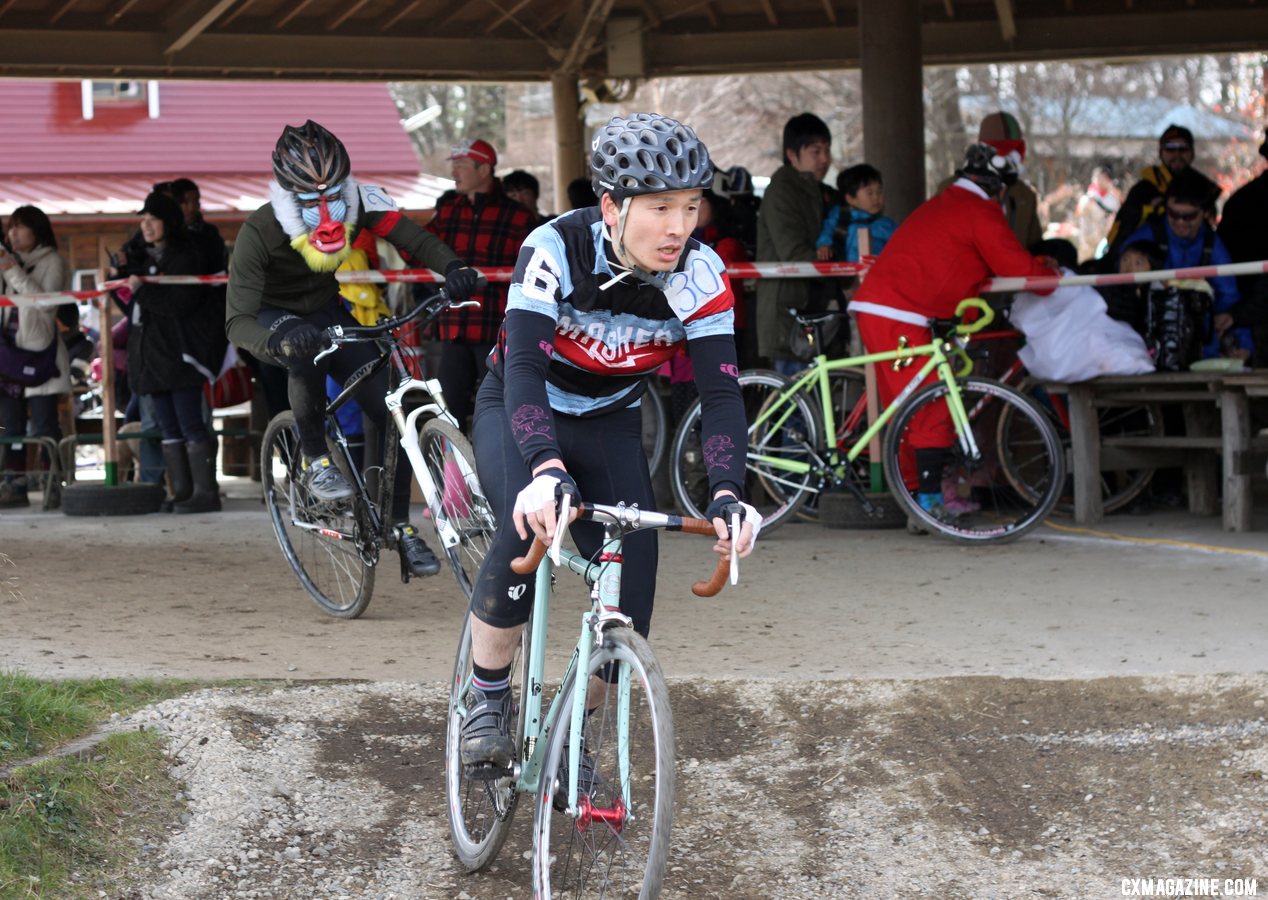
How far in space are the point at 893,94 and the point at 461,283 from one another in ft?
20.4

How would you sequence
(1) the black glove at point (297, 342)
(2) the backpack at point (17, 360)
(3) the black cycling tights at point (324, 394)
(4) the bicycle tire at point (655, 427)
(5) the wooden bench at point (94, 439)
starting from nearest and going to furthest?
(1) the black glove at point (297, 342) < (3) the black cycling tights at point (324, 394) < (4) the bicycle tire at point (655, 427) < (5) the wooden bench at point (94, 439) < (2) the backpack at point (17, 360)

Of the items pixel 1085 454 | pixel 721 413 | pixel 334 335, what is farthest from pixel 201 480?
pixel 721 413

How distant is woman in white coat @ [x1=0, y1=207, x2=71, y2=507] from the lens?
36.6 feet

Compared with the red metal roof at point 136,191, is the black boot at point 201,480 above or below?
below

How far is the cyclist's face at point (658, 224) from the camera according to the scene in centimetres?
368

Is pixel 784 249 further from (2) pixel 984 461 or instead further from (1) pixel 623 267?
(1) pixel 623 267

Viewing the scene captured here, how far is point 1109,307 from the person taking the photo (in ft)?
29.8

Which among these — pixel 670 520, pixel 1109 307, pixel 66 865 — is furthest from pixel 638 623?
pixel 1109 307

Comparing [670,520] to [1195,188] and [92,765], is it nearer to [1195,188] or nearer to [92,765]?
[92,765]

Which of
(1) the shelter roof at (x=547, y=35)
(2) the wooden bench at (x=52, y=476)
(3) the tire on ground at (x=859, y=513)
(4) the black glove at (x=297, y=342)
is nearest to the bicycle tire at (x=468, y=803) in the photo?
(4) the black glove at (x=297, y=342)

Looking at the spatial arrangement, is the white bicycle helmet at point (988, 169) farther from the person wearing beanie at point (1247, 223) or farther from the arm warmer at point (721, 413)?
the arm warmer at point (721, 413)

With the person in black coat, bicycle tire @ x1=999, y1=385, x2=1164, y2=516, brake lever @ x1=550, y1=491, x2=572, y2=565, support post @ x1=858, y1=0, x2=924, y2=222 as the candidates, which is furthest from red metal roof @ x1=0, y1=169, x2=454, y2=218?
brake lever @ x1=550, y1=491, x2=572, y2=565

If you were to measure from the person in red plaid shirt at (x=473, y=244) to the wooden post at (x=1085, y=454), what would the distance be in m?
3.14

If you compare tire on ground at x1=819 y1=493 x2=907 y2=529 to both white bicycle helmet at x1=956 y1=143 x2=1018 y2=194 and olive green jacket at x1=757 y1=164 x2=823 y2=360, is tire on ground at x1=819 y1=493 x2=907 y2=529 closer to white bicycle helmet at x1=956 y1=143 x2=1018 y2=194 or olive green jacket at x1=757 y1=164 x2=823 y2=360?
olive green jacket at x1=757 y1=164 x2=823 y2=360
